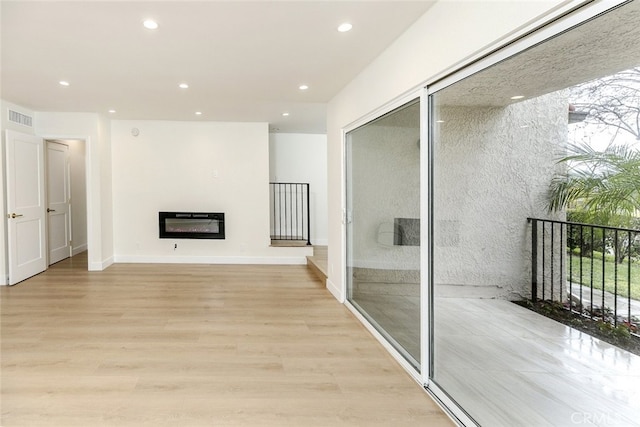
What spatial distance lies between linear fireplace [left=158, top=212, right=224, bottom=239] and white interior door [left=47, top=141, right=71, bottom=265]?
6.44ft

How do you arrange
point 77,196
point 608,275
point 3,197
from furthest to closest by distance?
point 77,196, point 3,197, point 608,275

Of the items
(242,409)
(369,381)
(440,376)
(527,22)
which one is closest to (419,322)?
(440,376)

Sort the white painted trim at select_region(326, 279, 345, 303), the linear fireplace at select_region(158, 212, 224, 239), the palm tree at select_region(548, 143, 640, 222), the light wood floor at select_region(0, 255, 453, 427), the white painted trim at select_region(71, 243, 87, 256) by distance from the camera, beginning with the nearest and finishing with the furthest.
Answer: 1. the palm tree at select_region(548, 143, 640, 222)
2. the light wood floor at select_region(0, 255, 453, 427)
3. the white painted trim at select_region(326, 279, 345, 303)
4. the linear fireplace at select_region(158, 212, 224, 239)
5. the white painted trim at select_region(71, 243, 87, 256)

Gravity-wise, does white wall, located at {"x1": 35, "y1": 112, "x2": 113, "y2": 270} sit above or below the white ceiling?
below

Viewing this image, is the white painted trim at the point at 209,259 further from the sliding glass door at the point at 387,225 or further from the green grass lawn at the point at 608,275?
the green grass lawn at the point at 608,275

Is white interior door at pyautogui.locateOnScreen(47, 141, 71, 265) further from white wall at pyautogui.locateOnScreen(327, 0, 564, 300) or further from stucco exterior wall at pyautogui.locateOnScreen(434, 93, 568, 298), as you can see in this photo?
stucco exterior wall at pyautogui.locateOnScreen(434, 93, 568, 298)

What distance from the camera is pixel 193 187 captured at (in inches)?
260

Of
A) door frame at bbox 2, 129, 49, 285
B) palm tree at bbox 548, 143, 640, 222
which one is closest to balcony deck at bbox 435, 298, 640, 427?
palm tree at bbox 548, 143, 640, 222

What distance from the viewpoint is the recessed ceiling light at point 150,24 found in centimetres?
259

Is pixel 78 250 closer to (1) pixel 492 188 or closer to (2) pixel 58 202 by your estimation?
(2) pixel 58 202

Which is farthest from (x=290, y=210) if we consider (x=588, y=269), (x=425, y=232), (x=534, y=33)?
(x=588, y=269)

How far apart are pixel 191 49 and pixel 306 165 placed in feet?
15.5

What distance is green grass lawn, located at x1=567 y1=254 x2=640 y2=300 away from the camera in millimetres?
1325
